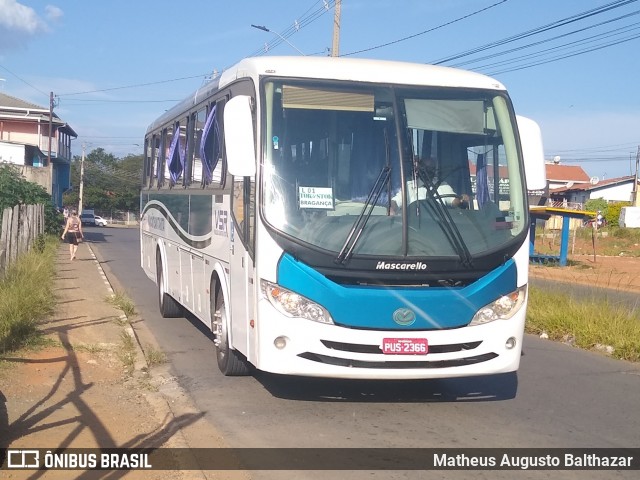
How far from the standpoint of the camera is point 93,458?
6.00 meters

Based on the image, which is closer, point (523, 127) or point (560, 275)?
point (523, 127)

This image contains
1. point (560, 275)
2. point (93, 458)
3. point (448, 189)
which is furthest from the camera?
point (560, 275)

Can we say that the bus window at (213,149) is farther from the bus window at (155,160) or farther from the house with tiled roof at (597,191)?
the house with tiled roof at (597,191)

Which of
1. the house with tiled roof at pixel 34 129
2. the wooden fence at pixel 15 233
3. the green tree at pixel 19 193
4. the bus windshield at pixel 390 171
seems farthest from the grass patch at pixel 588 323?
the house with tiled roof at pixel 34 129

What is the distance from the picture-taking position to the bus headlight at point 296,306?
22.6 feet

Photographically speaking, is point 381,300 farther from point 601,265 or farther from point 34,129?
point 34,129

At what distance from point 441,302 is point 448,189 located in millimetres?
1102

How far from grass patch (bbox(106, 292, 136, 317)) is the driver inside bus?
7516mm

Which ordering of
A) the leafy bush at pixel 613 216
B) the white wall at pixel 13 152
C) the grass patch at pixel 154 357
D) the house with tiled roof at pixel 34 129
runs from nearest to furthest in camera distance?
the grass patch at pixel 154 357, the white wall at pixel 13 152, the house with tiled roof at pixel 34 129, the leafy bush at pixel 613 216

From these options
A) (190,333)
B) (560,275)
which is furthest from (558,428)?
(560,275)

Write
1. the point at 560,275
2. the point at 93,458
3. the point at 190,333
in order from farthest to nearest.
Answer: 1. the point at 560,275
2. the point at 190,333
3. the point at 93,458

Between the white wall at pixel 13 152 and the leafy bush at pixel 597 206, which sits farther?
the leafy bush at pixel 597 206

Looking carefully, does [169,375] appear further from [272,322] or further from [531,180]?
[531,180]

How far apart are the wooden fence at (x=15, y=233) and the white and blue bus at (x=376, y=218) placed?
7.09m
